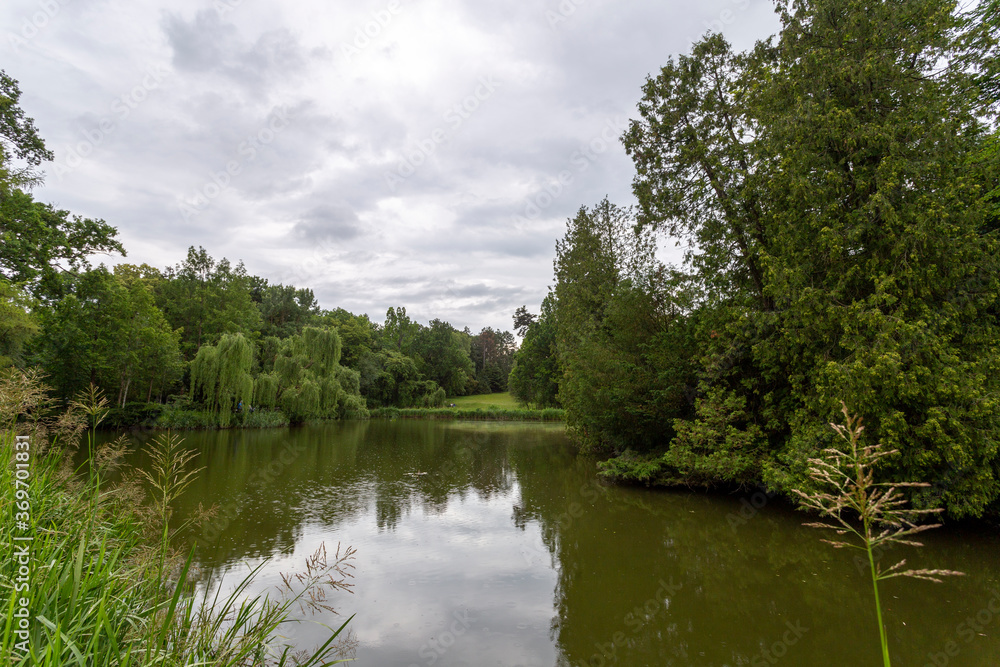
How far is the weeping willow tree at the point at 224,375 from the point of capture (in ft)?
79.6

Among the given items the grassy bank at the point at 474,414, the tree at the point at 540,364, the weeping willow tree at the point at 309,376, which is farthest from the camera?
the grassy bank at the point at 474,414

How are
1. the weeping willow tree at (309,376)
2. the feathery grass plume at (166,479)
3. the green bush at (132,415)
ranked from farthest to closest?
the weeping willow tree at (309,376), the green bush at (132,415), the feathery grass plume at (166,479)

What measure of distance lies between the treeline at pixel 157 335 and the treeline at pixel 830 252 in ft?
35.1

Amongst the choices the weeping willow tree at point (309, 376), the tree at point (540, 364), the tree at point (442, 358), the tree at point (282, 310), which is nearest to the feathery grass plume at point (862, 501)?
the tree at point (540, 364)

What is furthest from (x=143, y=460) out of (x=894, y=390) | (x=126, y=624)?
(x=894, y=390)

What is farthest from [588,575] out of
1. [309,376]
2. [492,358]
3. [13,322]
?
[492,358]

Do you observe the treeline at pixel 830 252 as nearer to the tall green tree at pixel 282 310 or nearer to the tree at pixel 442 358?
the tall green tree at pixel 282 310

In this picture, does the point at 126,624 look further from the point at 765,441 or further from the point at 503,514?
the point at 765,441

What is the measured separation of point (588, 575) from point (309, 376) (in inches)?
1018

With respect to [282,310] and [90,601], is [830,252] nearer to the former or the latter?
[90,601]

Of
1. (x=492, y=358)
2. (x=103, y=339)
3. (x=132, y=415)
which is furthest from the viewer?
(x=492, y=358)

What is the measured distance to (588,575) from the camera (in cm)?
668

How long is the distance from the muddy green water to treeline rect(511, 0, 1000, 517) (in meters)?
1.35

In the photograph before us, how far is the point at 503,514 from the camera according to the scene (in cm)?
1009
